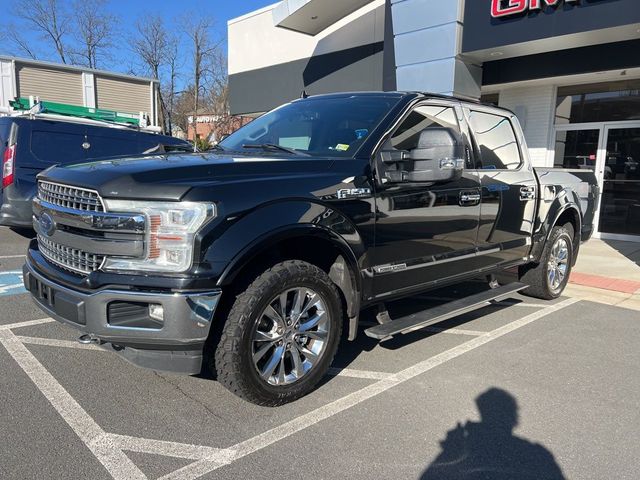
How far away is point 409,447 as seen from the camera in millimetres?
2861

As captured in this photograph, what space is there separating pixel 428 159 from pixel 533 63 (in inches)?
301

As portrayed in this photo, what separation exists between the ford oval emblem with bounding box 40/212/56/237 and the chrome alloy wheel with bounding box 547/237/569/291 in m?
4.94

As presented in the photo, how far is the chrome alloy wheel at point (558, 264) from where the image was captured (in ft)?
19.4

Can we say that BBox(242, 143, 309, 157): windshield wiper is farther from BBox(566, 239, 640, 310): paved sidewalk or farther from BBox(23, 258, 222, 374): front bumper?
BBox(566, 239, 640, 310): paved sidewalk

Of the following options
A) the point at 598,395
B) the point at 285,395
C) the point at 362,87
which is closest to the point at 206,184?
the point at 285,395

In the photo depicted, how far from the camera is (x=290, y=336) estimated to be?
10.5 ft

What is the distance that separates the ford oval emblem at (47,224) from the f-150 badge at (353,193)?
69.6 inches

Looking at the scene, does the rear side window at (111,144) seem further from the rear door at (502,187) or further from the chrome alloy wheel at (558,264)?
the chrome alloy wheel at (558,264)

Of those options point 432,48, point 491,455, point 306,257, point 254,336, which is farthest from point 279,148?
point 432,48

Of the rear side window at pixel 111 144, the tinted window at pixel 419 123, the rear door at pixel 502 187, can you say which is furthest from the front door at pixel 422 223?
the rear side window at pixel 111 144

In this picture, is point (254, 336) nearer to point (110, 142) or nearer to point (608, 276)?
point (608, 276)

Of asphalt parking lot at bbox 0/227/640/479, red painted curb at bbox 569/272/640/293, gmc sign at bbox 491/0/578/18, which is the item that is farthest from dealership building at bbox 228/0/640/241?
asphalt parking lot at bbox 0/227/640/479

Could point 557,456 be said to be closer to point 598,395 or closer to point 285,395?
point 598,395

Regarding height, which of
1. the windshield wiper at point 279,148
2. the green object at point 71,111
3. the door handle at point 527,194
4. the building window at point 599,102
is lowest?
the door handle at point 527,194
